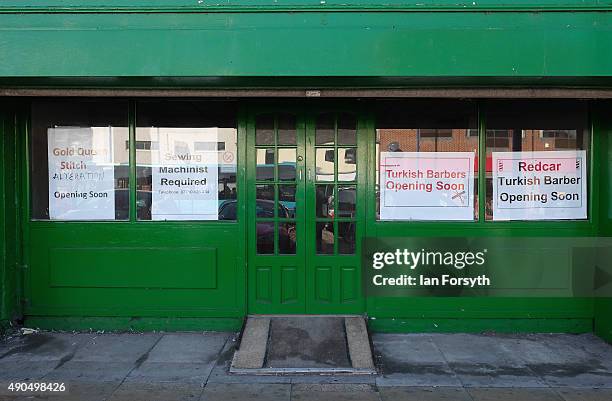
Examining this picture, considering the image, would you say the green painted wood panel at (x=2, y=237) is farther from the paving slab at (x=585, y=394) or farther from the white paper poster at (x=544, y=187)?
the paving slab at (x=585, y=394)

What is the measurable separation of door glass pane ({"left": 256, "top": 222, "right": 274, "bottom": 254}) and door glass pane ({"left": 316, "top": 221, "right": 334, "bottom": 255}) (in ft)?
1.82

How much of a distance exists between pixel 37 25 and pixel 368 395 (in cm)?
482

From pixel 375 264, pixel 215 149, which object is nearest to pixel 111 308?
pixel 215 149

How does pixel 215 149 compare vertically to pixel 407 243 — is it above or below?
above

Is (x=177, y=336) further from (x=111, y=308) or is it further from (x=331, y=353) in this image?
(x=331, y=353)

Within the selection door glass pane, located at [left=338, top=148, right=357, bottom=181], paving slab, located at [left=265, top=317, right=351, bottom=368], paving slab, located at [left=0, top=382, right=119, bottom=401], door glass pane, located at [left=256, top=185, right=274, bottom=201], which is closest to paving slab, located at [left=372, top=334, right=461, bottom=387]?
paving slab, located at [left=265, top=317, right=351, bottom=368]

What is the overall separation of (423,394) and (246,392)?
158cm

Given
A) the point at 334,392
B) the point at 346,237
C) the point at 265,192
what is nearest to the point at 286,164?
the point at 265,192

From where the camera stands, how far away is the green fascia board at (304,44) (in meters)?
5.24

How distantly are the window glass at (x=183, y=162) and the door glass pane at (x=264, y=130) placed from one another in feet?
0.92

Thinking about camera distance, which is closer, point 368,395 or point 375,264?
point 368,395

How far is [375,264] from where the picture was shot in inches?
250

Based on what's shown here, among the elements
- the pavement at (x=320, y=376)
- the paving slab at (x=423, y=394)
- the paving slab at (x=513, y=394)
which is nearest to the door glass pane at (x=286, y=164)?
the pavement at (x=320, y=376)

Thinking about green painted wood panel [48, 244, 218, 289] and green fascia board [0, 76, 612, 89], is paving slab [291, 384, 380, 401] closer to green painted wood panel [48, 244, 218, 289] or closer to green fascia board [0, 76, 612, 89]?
green painted wood panel [48, 244, 218, 289]
